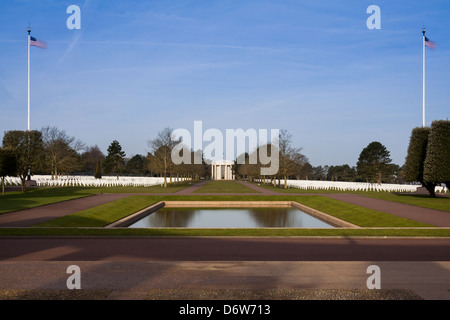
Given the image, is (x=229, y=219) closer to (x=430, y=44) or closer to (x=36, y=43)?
(x=430, y=44)

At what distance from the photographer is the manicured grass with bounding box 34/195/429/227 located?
16.5 metres

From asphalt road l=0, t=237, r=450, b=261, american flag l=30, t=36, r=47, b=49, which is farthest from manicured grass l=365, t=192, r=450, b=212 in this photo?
american flag l=30, t=36, r=47, b=49

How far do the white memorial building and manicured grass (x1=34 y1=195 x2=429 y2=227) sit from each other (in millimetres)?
109461

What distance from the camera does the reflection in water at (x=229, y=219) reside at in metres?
18.7

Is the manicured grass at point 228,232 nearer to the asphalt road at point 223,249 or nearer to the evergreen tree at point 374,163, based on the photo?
the asphalt road at point 223,249

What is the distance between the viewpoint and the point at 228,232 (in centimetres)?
1341

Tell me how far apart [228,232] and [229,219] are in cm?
784

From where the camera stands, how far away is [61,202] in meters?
24.5

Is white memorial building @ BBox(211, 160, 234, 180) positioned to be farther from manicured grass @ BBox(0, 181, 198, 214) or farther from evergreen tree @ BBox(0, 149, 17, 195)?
evergreen tree @ BBox(0, 149, 17, 195)

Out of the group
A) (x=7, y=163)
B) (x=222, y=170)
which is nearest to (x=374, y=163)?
(x=7, y=163)

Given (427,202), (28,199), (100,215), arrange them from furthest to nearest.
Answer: (28,199) → (427,202) → (100,215)

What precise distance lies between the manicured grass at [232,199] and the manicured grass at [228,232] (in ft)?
7.53
